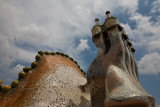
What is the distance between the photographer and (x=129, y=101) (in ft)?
7.87

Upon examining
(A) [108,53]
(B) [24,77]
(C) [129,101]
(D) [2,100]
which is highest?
(A) [108,53]

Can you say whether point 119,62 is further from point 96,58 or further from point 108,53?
point 96,58

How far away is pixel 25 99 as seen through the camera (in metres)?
3.79

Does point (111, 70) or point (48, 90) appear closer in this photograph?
point (111, 70)

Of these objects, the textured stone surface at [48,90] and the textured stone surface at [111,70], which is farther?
the textured stone surface at [48,90]

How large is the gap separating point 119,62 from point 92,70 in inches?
37.0

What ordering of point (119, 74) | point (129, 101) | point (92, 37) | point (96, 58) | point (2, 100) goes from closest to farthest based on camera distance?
point (129, 101) < point (119, 74) < point (2, 100) < point (96, 58) < point (92, 37)

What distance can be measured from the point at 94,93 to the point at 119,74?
117 centimetres

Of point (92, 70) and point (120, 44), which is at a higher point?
point (120, 44)

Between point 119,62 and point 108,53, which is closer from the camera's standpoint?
point 119,62

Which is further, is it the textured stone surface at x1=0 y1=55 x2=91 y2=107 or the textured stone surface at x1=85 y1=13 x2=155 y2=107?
the textured stone surface at x1=0 y1=55 x2=91 y2=107

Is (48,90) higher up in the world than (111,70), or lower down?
lower down

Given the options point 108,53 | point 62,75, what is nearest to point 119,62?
point 108,53

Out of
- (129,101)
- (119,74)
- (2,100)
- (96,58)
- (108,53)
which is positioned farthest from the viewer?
(96,58)
